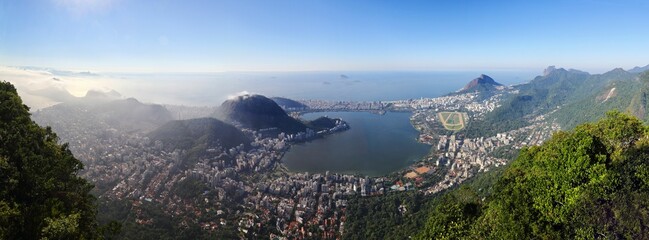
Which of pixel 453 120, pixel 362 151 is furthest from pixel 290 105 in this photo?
pixel 362 151

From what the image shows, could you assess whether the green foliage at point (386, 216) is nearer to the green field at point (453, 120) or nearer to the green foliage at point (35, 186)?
the green foliage at point (35, 186)

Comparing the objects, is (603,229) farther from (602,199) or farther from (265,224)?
(265,224)

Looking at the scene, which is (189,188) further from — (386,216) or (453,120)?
(453,120)

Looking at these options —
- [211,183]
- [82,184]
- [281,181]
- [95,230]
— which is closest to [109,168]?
[211,183]

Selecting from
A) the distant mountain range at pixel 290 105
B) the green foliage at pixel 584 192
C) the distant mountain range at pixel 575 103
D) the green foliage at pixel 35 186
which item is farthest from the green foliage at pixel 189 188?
the distant mountain range at pixel 290 105

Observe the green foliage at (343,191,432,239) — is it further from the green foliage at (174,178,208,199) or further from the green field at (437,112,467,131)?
the green field at (437,112,467,131)

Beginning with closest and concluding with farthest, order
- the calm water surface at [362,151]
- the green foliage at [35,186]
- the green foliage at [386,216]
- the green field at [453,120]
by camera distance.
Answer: the green foliage at [35,186] → the green foliage at [386,216] → the calm water surface at [362,151] → the green field at [453,120]
